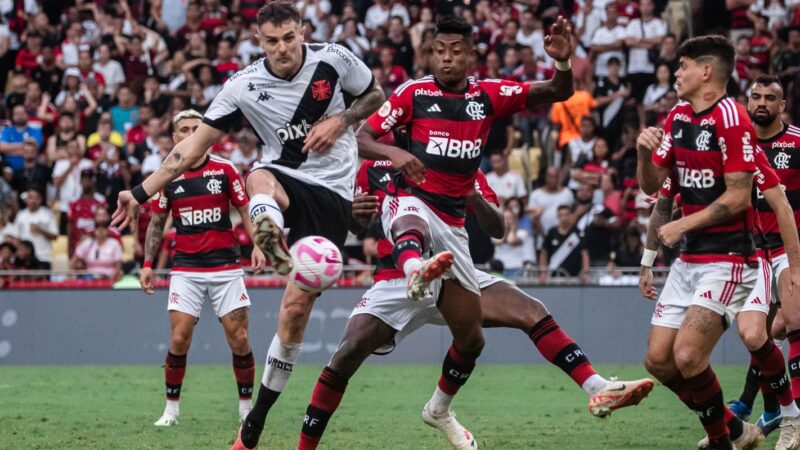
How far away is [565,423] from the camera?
35.8ft

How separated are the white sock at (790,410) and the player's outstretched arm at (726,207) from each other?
2066 mm

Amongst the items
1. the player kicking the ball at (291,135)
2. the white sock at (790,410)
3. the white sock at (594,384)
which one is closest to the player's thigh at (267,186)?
the player kicking the ball at (291,135)

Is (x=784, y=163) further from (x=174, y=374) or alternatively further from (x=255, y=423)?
(x=174, y=374)

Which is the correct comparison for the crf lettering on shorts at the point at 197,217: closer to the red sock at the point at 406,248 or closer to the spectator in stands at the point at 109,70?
the red sock at the point at 406,248

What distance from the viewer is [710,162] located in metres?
7.94

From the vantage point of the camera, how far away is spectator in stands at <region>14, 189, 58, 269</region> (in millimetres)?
19734

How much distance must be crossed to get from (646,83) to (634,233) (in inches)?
174

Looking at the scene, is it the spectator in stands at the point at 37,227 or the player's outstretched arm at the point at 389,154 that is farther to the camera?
the spectator in stands at the point at 37,227

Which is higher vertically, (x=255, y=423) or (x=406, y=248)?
(x=406, y=248)

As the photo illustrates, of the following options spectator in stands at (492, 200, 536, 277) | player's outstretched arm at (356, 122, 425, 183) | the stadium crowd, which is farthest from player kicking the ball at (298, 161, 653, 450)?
spectator in stands at (492, 200, 536, 277)

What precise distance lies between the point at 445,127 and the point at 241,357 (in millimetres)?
4196

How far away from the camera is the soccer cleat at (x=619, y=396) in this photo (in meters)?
7.61

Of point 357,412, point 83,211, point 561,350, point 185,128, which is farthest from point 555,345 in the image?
point 83,211

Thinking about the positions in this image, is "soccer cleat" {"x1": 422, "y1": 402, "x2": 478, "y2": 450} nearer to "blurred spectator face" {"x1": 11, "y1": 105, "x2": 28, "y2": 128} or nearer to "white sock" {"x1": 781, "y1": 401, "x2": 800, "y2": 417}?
"white sock" {"x1": 781, "y1": 401, "x2": 800, "y2": 417}
